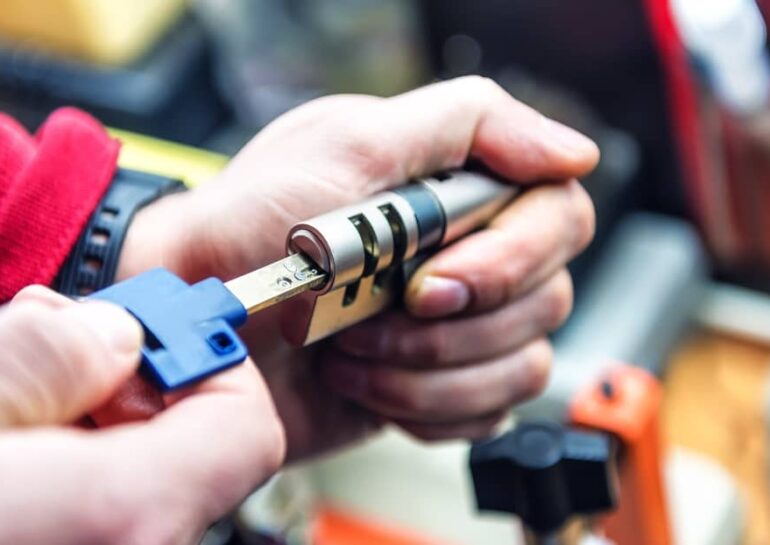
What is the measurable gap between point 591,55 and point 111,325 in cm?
66

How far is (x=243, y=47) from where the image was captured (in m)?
0.97

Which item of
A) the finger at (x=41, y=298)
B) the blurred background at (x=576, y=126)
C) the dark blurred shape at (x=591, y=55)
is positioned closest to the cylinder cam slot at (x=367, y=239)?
the finger at (x=41, y=298)

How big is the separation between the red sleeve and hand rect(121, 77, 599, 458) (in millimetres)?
32

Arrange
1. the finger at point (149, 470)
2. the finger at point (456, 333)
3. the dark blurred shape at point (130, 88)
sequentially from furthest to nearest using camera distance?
the dark blurred shape at point (130, 88) < the finger at point (456, 333) < the finger at point (149, 470)

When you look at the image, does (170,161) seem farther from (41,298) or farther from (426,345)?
(41,298)

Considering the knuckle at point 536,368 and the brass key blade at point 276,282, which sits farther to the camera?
the knuckle at point 536,368

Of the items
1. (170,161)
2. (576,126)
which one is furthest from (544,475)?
(576,126)

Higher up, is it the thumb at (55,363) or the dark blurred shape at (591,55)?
the thumb at (55,363)

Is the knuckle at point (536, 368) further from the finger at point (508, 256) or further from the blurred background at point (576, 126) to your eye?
the blurred background at point (576, 126)

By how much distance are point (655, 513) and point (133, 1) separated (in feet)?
1.89

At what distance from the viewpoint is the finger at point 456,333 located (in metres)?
0.46

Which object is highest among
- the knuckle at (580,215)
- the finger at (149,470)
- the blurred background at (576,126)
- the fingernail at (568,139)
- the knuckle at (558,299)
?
the finger at (149,470)

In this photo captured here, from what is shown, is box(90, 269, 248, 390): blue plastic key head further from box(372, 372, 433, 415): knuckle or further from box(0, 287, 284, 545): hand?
box(372, 372, 433, 415): knuckle

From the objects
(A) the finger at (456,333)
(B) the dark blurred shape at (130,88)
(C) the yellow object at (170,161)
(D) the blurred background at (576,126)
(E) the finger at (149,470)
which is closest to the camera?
(E) the finger at (149,470)
